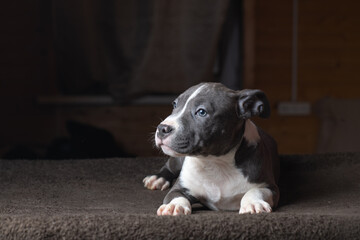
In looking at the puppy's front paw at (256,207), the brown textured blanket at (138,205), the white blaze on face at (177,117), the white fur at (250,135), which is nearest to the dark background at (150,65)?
the brown textured blanket at (138,205)

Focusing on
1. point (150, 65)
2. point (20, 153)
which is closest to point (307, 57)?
point (150, 65)

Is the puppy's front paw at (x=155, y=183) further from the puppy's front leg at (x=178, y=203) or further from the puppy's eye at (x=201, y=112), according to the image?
the puppy's eye at (x=201, y=112)

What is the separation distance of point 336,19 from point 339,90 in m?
0.61

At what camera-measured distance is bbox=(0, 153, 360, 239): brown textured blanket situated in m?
1.38

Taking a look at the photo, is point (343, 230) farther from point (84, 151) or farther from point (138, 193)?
point (84, 151)

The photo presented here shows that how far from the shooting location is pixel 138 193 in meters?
2.12

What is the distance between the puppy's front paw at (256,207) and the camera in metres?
1.65

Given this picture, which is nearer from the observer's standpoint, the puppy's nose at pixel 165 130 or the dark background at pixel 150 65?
the puppy's nose at pixel 165 130

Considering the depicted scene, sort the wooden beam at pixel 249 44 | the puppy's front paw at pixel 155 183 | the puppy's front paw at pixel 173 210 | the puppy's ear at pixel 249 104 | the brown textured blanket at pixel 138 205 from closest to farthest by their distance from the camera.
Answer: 1. the brown textured blanket at pixel 138 205
2. the puppy's front paw at pixel 173 210
3. the puppy's ear at pixel 249 104
4. the puppy's front paw at pixel 155 183
5. the wooden beam at pixel 249 44

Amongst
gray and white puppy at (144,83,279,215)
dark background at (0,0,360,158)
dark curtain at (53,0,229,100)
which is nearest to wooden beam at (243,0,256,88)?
dark background at (0,0,360,158)

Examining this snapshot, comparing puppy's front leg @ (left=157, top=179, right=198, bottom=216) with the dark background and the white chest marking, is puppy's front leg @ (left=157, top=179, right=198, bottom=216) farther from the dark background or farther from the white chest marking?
the dark background

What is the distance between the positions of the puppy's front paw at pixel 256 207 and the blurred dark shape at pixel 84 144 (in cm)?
250

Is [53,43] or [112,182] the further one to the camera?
[53,43]

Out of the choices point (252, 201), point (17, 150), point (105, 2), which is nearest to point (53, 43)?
point (105, 2)
